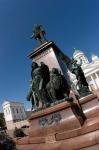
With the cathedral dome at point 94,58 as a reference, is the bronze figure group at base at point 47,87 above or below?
below

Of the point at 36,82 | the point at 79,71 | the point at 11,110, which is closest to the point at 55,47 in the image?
the point at 79,71

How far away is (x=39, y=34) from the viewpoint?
31.7 ft

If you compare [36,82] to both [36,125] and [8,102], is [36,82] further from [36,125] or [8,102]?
[8,102]

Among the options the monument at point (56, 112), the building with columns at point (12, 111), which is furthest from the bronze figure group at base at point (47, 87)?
the building with columns at point (12, 111)

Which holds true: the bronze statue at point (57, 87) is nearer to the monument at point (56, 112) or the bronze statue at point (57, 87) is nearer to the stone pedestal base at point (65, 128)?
the monument at point (56, 112)

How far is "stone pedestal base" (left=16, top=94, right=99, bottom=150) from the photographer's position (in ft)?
15.5

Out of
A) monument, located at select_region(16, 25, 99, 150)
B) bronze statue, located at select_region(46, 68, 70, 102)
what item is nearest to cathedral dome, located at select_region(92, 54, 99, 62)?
monument, located at select_region(16, 25, 99, 150)

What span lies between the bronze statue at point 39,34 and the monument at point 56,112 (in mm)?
1012

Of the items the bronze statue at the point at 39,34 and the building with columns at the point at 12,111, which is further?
the building with columns at the point at 12,111

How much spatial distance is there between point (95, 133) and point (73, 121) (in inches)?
42.6

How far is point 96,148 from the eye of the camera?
424 centimetres

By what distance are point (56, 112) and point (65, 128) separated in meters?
0.63

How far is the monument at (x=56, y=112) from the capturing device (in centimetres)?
496

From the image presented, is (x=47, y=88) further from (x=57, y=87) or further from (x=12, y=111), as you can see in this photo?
(x=12, y=111)
